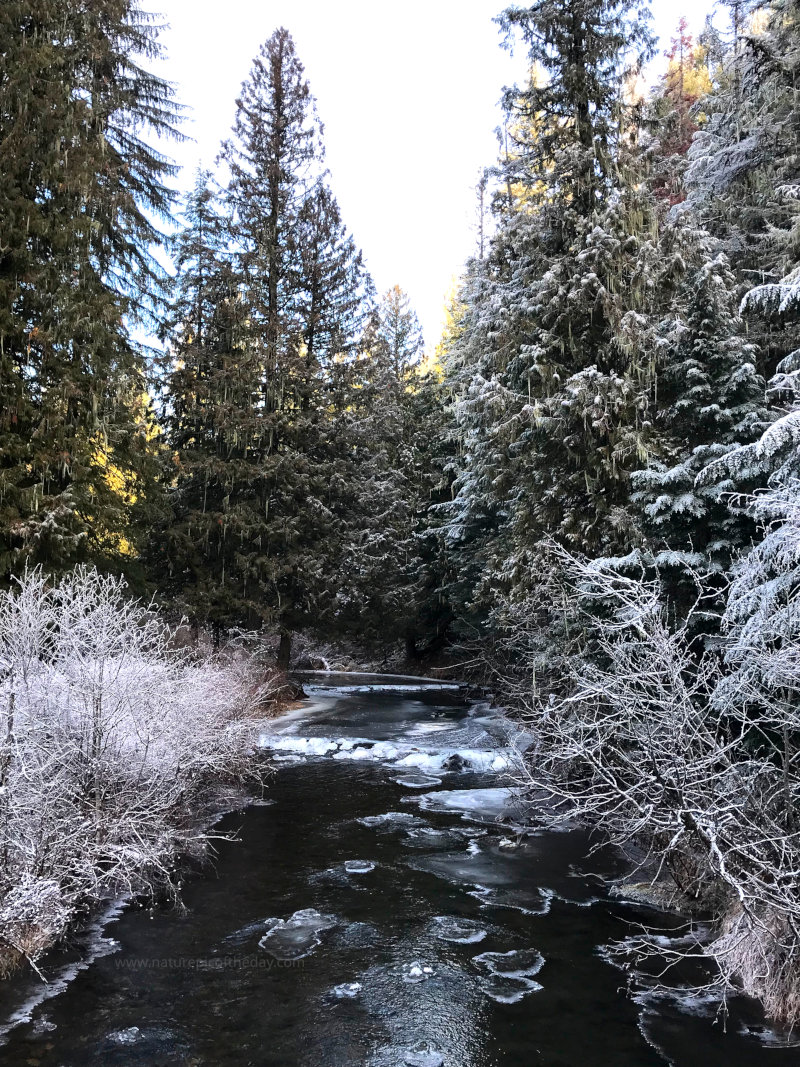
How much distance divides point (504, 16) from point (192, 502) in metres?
14.1

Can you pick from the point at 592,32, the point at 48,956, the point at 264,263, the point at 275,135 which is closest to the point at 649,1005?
the point at 48,956

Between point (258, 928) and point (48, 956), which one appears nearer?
point (48, 956)

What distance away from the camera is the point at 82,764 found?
25.4ft

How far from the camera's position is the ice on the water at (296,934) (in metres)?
7.21

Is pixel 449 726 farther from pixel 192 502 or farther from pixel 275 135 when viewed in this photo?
pixel 275 135

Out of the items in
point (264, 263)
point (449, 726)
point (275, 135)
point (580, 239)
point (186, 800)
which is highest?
point (275, 135)

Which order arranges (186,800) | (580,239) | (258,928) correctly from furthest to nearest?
(580,239), (186,800), (258,928)

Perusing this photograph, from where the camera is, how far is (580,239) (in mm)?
→ 13680

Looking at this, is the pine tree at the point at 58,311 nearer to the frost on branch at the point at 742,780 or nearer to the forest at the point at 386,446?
the forest at the point at 386,446

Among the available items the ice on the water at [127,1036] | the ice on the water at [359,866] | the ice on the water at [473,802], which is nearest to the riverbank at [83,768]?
the ice on the water at [127,1036]

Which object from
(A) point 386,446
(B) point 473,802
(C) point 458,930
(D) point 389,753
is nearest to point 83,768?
(C) point 458,930

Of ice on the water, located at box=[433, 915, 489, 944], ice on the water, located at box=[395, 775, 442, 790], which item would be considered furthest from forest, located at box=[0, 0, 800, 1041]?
ice on the water, located at box=[395, 775, 442, 790]

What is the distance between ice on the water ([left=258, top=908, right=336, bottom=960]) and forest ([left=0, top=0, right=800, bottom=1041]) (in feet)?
3.97

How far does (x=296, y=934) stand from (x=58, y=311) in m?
10.6
